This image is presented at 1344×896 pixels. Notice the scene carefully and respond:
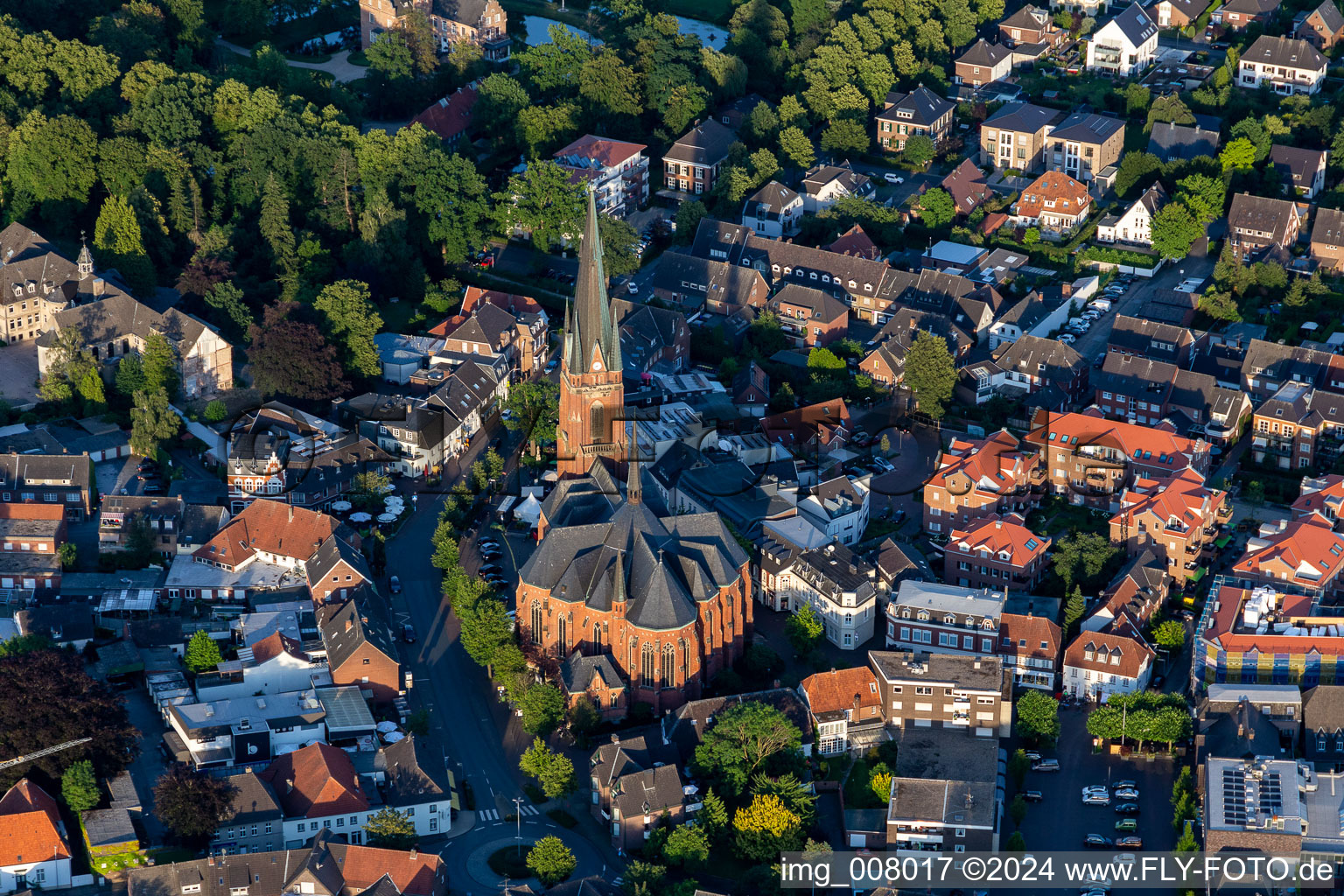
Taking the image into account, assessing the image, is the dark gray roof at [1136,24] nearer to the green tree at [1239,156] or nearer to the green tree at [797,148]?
the green tree at [1239,156]

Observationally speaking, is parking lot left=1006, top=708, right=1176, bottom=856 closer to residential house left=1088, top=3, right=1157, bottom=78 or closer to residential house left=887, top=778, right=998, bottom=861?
residential house left=887, top=778, right=998, bottom=861

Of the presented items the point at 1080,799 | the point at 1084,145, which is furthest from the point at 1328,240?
the point at 1080,799

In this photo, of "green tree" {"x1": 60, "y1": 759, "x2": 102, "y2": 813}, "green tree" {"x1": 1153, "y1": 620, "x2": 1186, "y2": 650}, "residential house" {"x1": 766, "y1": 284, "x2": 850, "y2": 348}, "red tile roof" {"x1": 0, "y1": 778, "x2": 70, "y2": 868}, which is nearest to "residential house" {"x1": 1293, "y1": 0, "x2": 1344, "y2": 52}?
"residential house" {"x1": 766, "y1": 284, "x2": 850, "y2": 348}

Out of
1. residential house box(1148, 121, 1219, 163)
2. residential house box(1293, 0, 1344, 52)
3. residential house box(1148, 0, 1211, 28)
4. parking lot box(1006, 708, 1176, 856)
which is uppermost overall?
residential house box(1293, 0, 1344, 52)

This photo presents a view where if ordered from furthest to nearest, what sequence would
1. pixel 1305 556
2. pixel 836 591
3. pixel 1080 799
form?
pixel 1305 556 → pixel 836 591 → pixel 1080 799

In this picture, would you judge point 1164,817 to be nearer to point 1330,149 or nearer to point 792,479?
point 792,479

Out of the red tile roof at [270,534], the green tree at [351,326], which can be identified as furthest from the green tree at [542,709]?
the green tree at [351,326]

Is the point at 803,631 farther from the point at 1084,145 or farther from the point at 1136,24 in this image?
the point at 1136,24
